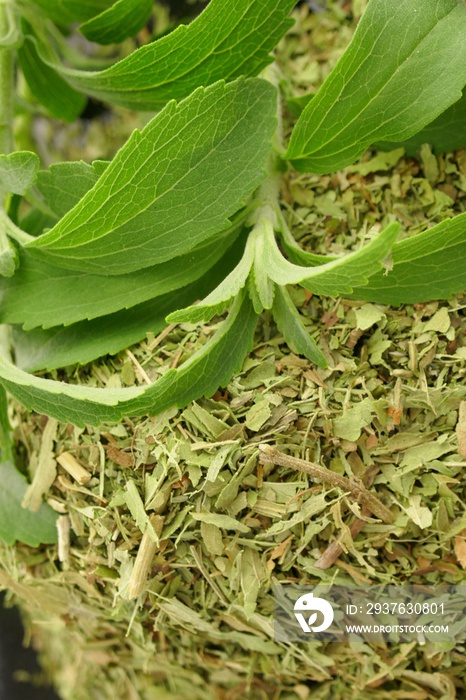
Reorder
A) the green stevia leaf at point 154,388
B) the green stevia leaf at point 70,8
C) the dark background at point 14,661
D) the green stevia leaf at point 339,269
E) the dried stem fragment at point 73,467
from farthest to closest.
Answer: the dark background at point 14,661, the green stevia leaf at point 70,8, the dried stem fragment at point 73,467, the green stevia leaf at point 154,388, the green stevia leaf at point 339,269

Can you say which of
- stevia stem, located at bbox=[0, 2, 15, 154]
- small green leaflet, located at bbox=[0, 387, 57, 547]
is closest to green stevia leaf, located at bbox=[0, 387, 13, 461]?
small green leaflet, located at bbox=[0, 387, 57, 547]

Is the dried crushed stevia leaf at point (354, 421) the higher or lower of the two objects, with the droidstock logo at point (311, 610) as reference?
higher

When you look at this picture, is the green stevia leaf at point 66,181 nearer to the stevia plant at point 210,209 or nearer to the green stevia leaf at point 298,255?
the stevia plant at point 210,209

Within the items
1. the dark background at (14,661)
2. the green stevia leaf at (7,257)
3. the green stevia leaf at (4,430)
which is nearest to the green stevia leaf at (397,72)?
the green stevia leaf at (7,257)

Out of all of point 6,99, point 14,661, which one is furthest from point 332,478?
point 14,661

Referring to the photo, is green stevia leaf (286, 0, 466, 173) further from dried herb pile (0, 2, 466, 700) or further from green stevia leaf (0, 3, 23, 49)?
green stevia leaf (0, 3, 23, 49)
